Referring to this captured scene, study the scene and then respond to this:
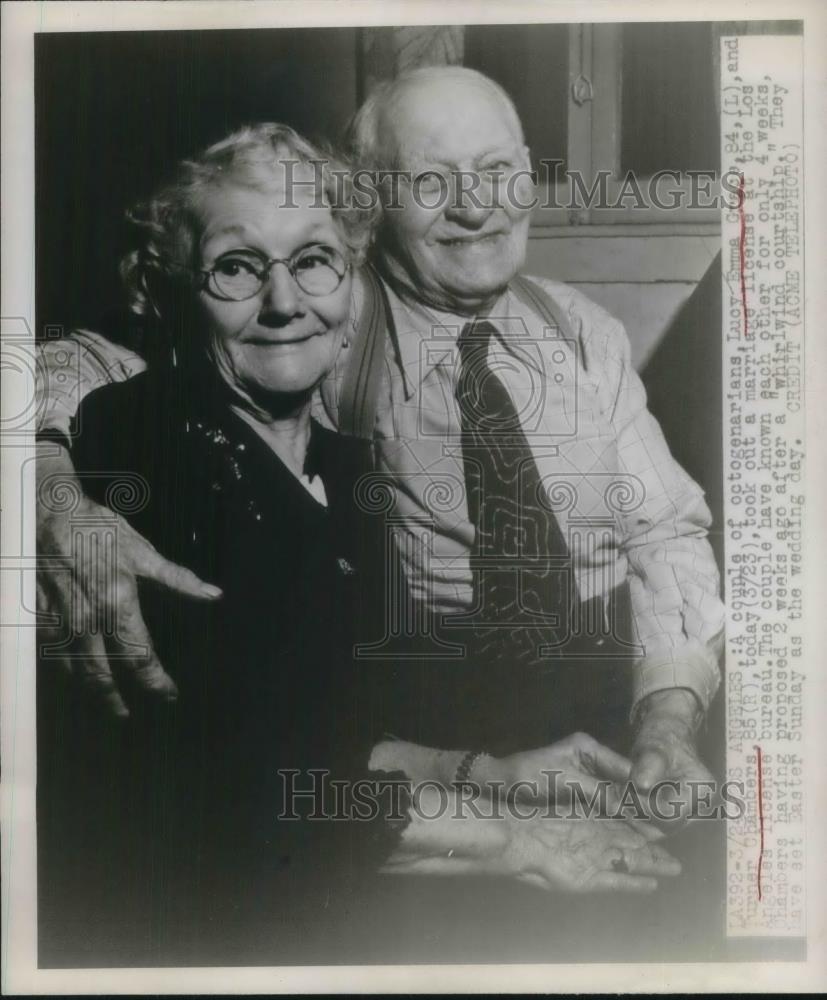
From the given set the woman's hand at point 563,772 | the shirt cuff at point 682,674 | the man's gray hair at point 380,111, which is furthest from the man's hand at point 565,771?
the man's gray hair at point 380,111

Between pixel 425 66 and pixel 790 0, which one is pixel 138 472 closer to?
pixel 425 66

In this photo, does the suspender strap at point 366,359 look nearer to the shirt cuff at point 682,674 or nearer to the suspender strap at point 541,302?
the suspender strap at point 541,302

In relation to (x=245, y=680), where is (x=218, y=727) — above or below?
below

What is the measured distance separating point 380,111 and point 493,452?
39.0 inches

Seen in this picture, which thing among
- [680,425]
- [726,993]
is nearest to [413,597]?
[680,425]

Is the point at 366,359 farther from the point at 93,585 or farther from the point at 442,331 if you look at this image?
the point at 93,585

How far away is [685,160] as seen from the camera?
103 inches

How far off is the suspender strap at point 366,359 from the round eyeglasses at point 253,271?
0.43 ft

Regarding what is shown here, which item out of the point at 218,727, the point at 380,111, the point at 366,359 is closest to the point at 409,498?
the point at 366,359

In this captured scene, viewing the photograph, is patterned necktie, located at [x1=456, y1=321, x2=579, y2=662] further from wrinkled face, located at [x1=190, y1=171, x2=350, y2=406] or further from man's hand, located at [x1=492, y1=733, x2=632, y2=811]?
wrinkled face, located at [x1=190, y1=171, x2=350, y2=406]

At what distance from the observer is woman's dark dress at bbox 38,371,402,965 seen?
8.41 feet

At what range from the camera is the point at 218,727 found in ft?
8.42

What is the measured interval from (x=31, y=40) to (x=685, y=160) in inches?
73.5

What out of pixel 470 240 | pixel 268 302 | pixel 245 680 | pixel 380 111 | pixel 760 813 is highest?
pixel 380 111
